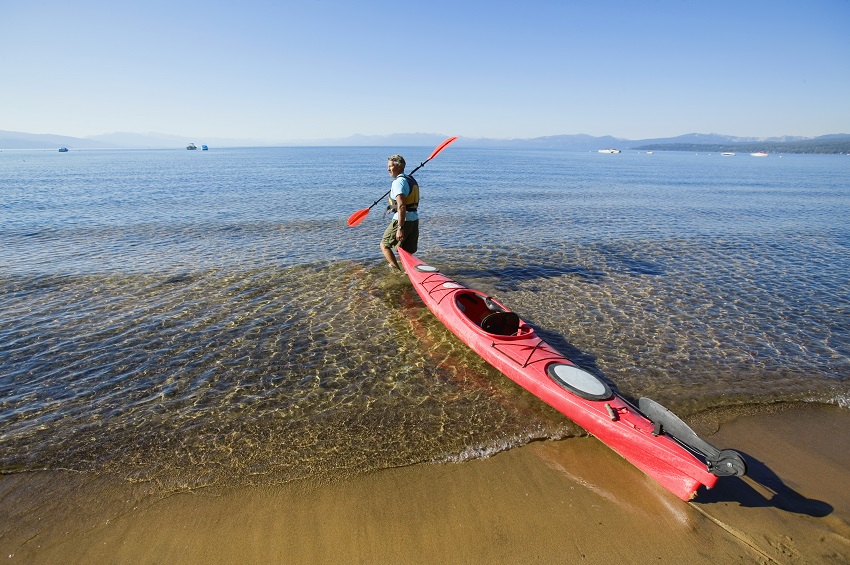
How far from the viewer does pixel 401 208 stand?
1048 cm

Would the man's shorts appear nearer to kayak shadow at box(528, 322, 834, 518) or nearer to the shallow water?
the shallow water

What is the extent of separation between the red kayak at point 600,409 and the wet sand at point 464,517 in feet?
1.09

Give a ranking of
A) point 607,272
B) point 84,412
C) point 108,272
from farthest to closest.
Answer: point 607,272
point 108,272
point 84,412

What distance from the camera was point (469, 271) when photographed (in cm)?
1348

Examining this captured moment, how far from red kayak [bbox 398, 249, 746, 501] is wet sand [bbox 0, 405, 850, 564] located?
0.33m

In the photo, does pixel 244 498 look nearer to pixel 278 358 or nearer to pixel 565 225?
pixel 278 358

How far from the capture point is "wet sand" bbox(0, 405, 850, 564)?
4.22m

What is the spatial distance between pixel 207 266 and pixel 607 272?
12.2 meters

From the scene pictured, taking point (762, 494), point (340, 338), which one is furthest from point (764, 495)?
point (340, 338)

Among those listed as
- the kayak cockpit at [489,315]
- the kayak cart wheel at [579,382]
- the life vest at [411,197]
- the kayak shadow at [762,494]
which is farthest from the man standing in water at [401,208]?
the kayak shadow at [762,494]

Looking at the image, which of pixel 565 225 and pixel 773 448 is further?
pixel 565 225

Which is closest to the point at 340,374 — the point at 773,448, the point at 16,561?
the point at 16,561

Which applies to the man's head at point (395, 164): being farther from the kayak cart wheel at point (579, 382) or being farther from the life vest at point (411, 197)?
the kayak cart wheel at point (579, 382)

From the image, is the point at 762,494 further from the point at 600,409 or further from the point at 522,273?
the point at 522,273
